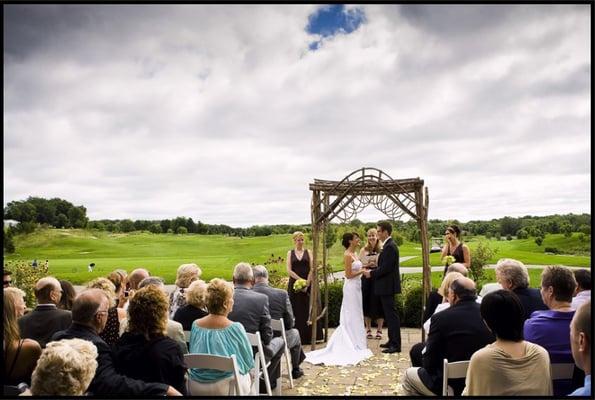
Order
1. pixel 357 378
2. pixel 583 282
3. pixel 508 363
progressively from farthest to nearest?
pixel 357 378
pixel 583 282
pixel 508 363

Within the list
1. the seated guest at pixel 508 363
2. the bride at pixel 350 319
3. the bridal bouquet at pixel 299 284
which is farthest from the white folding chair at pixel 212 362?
the bridal bouquet at pixel 299 284

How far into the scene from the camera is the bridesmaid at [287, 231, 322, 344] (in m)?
7.99

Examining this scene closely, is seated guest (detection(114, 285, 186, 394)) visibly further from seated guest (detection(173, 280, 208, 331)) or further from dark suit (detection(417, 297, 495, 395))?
dark suit (detection(417, 297, 495, 395))

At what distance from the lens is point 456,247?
7465 millimetres

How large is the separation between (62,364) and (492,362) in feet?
7.92

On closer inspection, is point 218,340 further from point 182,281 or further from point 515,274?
point 515,274

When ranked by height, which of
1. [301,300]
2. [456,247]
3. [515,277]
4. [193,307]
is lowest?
[301,300]

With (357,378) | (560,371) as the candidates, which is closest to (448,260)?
(357,378)

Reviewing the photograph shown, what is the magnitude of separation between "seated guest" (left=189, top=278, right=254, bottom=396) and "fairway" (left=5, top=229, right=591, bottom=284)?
1788 cm

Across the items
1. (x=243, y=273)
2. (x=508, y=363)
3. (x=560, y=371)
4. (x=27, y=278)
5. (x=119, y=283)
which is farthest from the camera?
(x=27, y=278)

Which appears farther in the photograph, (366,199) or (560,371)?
(366,199)

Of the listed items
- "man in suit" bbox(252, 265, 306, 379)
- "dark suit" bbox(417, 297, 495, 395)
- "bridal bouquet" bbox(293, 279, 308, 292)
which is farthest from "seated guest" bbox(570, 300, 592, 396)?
"bridal bouquet" bbox(293, 279, 308, 292)

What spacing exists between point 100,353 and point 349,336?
17.2 feet

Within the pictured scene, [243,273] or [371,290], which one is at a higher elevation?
[243,273]
